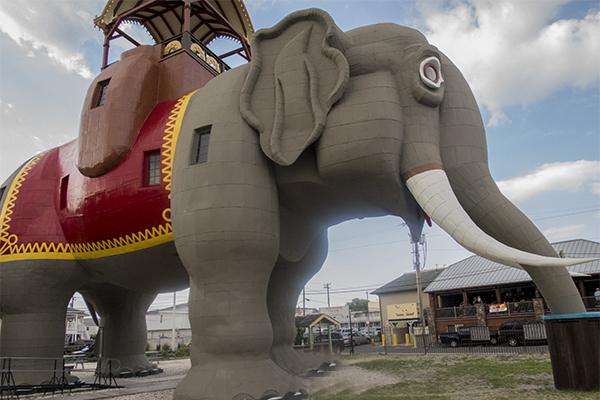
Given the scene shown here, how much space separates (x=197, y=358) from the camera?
6.65 meters

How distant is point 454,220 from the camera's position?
6.12 m

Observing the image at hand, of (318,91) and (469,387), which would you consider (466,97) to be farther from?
(469,387)

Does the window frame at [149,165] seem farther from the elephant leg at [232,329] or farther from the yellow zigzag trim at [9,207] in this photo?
the yellow zigzag trim at [9,207]

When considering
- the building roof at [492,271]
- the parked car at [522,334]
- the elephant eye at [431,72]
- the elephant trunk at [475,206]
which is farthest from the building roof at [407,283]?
the elephant eye at [431,72]

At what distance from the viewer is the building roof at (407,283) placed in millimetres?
34750

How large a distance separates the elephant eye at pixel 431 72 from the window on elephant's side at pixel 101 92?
6361mm

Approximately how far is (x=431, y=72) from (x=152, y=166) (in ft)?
16.6

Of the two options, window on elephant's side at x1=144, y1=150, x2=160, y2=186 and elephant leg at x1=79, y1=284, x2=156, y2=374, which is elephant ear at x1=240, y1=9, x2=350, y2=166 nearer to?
window on elephant's side at x1=144, y1=150, x2=160, y2=186

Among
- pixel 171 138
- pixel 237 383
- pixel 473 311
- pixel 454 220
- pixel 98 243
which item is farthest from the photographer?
pixel 473 311

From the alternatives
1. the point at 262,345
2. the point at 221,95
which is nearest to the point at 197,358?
the point at 262,345

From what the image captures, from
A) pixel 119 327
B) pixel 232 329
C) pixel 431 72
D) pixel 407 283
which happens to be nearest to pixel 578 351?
pixel 431 72

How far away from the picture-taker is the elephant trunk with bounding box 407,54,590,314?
19.7ft

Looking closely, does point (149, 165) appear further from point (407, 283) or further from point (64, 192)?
point (407, 283)

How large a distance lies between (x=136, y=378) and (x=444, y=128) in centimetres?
937
